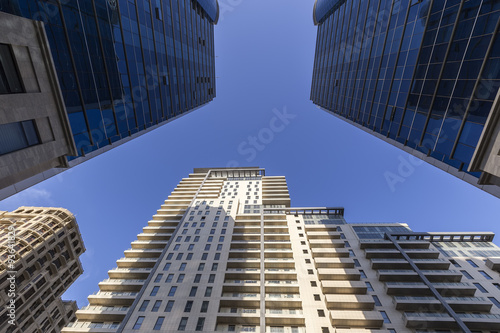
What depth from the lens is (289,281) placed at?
4128cm

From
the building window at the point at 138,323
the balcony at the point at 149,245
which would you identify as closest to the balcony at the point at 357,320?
the building window at the point at 138,323

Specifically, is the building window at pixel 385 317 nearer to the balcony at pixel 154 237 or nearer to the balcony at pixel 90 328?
the balcony at pixel 90 328

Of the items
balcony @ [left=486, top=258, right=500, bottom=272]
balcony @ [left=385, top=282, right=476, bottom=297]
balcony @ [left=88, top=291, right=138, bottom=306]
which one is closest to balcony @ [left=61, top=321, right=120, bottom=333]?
balcony @ [left=88, top=291, right=138, bottom=306]

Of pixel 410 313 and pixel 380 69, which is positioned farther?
pixel 410 313

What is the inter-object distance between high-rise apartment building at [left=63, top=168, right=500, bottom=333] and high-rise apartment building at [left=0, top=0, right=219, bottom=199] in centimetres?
2809

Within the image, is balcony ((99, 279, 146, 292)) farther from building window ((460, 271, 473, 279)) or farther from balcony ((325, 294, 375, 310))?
building window ((460, 271, 473, 279))

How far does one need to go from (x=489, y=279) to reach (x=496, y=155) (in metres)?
49.9

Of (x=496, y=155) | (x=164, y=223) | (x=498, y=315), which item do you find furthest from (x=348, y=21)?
(x=164, y=223)

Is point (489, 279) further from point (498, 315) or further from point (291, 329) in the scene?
point (291, 329)

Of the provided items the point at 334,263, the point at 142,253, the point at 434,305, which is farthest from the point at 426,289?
the point at 142,253

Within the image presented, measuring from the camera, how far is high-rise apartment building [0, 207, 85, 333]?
5222cm

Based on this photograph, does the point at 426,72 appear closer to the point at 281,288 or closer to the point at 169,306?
the point at 281,288

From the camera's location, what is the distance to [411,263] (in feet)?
148

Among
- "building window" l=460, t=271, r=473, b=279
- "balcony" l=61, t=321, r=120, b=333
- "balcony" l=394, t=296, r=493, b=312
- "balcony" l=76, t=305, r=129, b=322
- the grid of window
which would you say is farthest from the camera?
"building window" l=460, t=271, r=473, b=279
